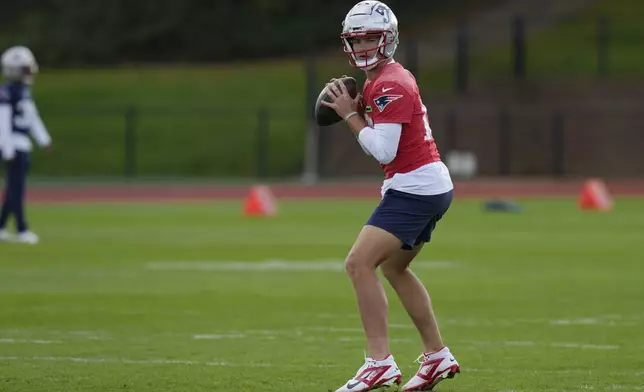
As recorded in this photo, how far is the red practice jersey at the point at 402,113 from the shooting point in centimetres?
792

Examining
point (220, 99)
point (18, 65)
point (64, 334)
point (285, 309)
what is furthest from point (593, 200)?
point (220, 99)

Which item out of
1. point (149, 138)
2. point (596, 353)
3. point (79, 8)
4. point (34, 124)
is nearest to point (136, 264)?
point (34, 124)

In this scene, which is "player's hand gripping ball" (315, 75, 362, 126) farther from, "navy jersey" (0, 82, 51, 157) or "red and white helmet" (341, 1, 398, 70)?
"navy jersey" (0, 82, 51, 157)

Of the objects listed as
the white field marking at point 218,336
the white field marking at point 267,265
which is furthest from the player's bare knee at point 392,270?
the white field marking at point 267,265

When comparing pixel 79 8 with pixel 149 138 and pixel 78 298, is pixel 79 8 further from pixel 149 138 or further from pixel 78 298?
pixel 78 298

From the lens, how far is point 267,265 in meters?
16.1

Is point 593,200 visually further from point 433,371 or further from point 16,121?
point 433,371

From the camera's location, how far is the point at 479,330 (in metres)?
10.8

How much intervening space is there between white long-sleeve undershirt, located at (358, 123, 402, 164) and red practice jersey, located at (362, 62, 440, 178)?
4 centimetres

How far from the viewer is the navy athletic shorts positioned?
798cm

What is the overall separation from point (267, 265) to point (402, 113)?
8.32 m

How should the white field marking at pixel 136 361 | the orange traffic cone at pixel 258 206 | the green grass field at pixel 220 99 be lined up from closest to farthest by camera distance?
the white field marking at pixel 136 361 < the orange traffic cone at pixel 258 206 < the green grass field at pixel 220 99

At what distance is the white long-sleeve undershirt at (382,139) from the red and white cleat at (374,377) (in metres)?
1.09

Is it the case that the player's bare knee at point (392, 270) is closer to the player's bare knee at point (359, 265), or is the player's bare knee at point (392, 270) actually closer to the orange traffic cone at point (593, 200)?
the player's bare knee at point (359, 265)
